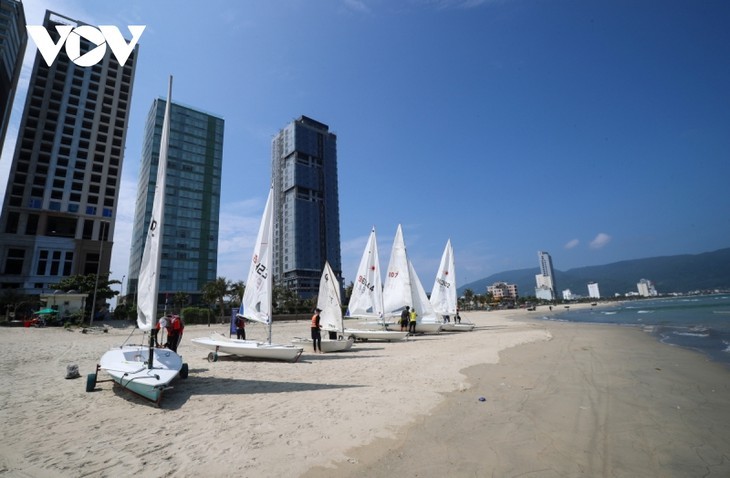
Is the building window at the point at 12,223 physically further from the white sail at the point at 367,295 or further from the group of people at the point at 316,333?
the group of people at the point at 316,333

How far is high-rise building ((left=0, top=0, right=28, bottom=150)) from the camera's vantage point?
222 feet

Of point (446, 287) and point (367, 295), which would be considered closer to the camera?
point (367, 295)

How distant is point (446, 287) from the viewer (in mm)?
30766

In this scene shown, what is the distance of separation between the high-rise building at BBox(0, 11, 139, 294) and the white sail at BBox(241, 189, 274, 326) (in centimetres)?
6014

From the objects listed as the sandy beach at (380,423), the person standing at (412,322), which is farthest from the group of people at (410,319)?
the sandy beach at (380,423)

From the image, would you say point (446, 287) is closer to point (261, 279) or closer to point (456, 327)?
point (456, 327)

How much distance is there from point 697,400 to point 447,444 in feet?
23.9

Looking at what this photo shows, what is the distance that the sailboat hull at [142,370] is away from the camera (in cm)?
763

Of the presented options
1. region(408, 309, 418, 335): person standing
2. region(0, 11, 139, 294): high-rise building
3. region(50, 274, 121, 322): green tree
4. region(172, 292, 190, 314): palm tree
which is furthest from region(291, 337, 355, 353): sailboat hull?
region(172, 292, 190, 314): palm tree

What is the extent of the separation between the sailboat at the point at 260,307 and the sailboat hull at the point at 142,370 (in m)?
3.50

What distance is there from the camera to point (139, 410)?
289 inches

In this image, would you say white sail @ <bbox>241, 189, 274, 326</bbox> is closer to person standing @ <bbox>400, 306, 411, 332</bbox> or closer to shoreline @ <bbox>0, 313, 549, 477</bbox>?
shoreline @ <bbox>0, 313, 549, 477</bbox>

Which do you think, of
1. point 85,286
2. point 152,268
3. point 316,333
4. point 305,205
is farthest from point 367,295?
point 305,205

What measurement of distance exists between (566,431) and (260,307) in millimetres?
11598
